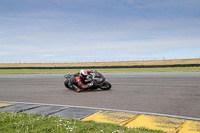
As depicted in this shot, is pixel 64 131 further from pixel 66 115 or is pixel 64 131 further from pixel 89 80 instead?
pixel 89 80

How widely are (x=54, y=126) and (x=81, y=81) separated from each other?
638cm

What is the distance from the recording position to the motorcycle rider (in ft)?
37.2

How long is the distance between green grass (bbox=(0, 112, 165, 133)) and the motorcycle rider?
5.60 meters

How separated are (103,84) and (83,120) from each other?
6.32m

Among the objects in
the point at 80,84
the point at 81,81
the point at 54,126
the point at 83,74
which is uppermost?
the point at 83,74

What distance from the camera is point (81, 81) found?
11.5 meters

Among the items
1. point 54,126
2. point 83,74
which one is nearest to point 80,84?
point 83,74

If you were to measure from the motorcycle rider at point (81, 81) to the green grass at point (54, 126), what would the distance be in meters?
5.60

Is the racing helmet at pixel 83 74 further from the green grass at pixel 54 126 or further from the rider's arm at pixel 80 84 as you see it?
the green grass at pixel 54 126

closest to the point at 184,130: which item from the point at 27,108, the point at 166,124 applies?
the point at 166,124

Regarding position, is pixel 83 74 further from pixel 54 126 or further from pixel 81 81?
pixel 54 126

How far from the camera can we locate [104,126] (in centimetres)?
508

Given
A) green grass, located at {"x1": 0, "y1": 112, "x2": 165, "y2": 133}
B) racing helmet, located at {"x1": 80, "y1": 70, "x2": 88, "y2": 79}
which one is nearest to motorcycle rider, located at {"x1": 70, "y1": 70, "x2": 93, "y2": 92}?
racing helmet, located at {"x1": 80, "y1": 70, "x2": 88, "y2": 79}

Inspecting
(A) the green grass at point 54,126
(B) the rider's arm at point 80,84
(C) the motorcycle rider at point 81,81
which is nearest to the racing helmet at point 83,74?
(C) the motorcycle rider at point 81,81
